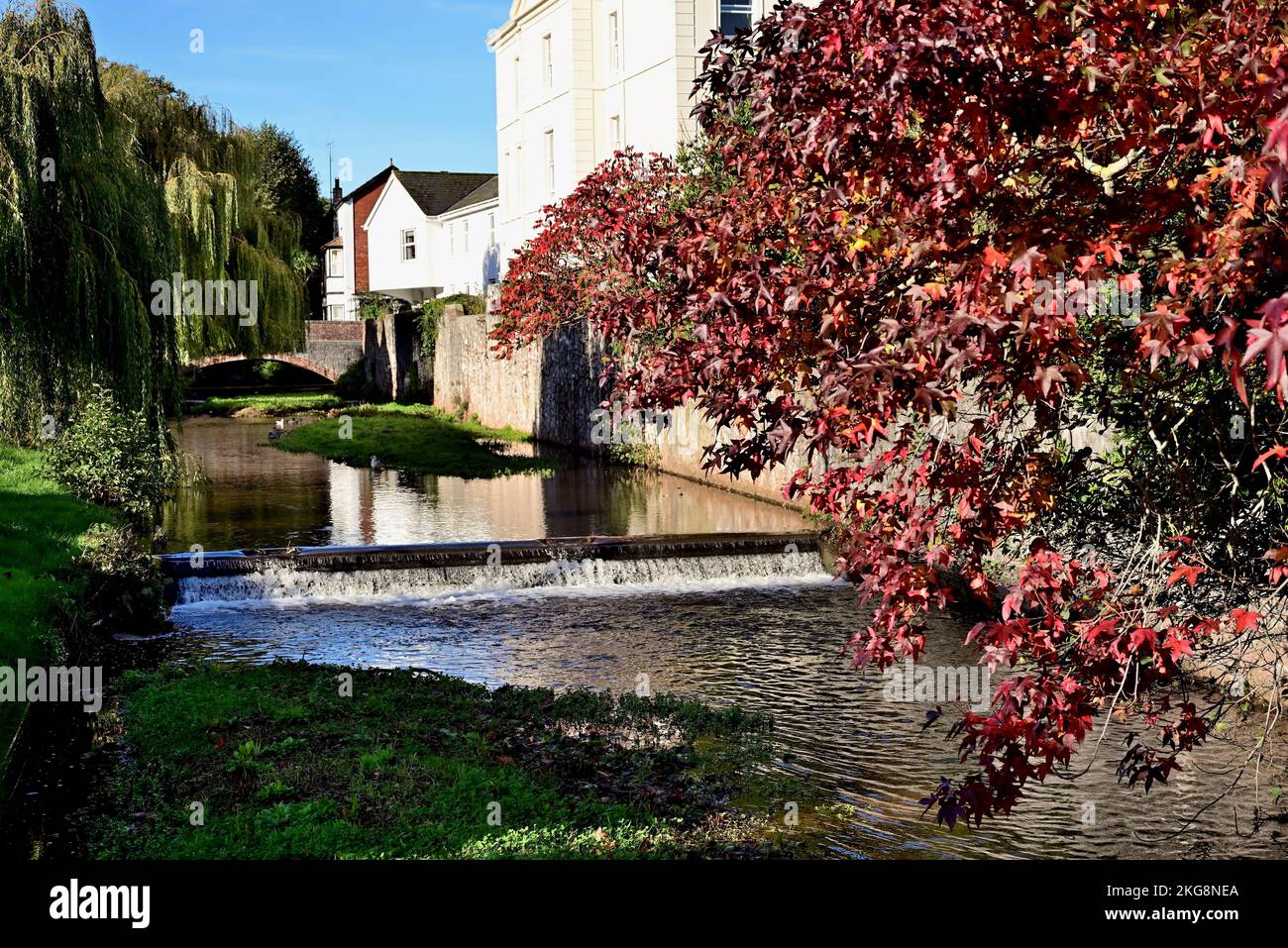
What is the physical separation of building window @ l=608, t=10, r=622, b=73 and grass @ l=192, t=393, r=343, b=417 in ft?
60.4

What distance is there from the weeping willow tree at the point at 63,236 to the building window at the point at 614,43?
2197 centimetres

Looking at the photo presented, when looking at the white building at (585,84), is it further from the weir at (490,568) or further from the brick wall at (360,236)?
the brick wall at (360,236)

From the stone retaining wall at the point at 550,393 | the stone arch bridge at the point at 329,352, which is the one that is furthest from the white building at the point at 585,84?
the stone arch bridge at the point at 329,352

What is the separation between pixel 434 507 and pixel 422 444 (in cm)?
1059

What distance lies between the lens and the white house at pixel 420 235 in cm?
5606

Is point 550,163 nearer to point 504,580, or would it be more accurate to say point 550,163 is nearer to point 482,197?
point 482,197

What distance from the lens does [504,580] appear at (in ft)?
56.5

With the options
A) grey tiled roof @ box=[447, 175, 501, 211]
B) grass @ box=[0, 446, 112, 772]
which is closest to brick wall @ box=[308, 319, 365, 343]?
grey tiled roof @ box=[447, 175, 501, 211]

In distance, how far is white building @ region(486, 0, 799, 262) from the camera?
110 ft

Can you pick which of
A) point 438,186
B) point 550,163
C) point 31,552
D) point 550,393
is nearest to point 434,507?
point 550,393

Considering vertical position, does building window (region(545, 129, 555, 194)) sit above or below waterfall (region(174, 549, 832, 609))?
above

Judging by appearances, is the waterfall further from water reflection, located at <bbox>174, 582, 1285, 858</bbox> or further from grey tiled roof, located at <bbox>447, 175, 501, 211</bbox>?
grey tiled roof, located at <bbox>447, 175, 501, 211</bbox>

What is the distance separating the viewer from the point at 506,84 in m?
45.0

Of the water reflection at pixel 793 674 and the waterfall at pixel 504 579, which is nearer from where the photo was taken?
the water reflection at pixel 793 674
